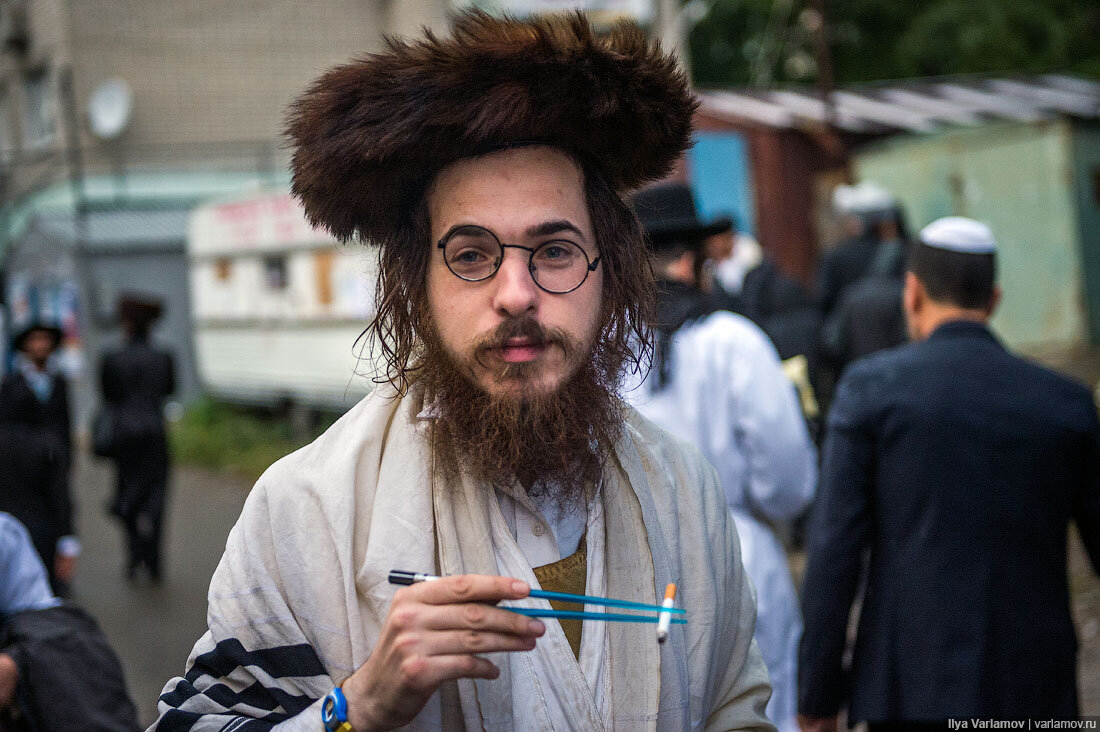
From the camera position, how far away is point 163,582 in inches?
343

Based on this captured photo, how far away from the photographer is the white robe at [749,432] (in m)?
3.99

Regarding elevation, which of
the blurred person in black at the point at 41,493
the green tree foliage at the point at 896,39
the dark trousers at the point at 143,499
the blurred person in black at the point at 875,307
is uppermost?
the green tree foliage at the point at 896,39

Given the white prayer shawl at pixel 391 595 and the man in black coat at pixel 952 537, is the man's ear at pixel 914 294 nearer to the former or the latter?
the man in black coat at pixel 952 537

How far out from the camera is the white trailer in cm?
1303

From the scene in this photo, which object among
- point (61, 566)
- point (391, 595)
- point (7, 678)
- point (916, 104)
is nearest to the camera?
point (391, 595)

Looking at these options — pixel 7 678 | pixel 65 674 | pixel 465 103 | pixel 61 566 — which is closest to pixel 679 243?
pixel 465 103

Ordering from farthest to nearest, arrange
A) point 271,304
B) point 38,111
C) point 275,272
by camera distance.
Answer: point 38,111 → point 271,304 → point 275,272

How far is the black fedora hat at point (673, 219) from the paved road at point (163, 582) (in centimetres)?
359

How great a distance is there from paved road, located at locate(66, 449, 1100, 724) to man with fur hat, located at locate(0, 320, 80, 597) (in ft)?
2.04

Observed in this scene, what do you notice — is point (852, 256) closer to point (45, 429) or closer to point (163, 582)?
point (45, 429)

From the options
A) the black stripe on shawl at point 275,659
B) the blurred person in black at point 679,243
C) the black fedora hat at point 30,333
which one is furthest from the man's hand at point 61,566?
the black stripe on shawl at point 275,659

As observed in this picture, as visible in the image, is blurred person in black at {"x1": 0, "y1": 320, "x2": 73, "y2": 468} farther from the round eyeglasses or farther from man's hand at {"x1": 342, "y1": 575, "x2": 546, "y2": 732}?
man's hand at {"x1": 342, "y1": 575, "x2": 546, "y2": 732}

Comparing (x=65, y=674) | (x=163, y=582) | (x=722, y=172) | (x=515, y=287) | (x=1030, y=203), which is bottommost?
(x=163, y=582)

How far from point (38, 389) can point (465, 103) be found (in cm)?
623
